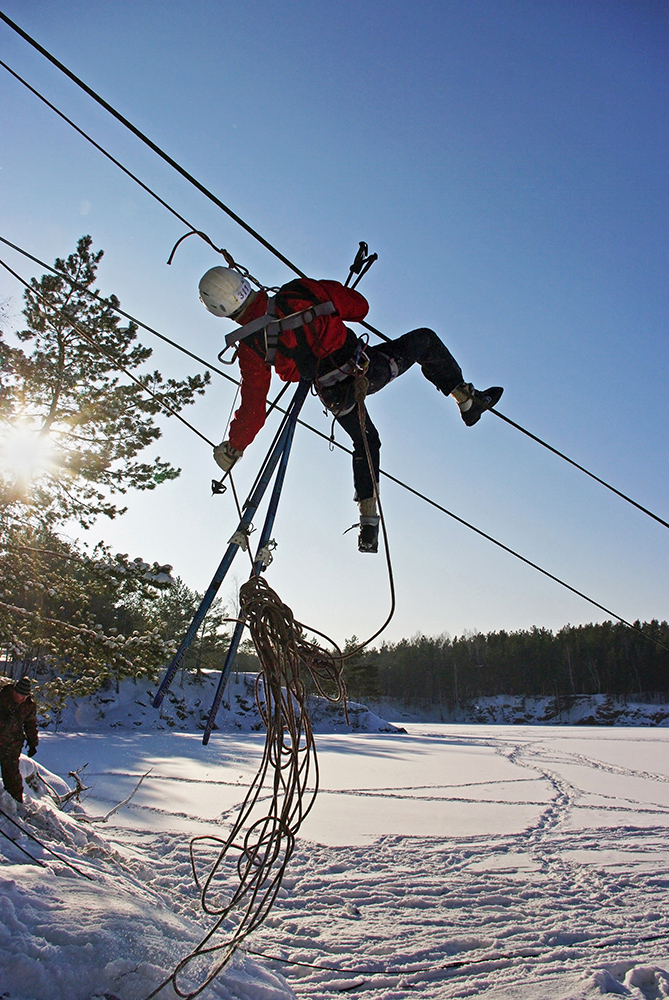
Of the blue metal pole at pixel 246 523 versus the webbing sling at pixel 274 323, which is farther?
the blue metal pole at pixel 246 523

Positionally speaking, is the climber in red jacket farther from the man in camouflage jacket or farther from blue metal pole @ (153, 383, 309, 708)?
the man in camouflage jacket

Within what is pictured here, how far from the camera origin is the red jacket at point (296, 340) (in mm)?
2330

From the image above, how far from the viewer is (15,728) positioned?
14.1 ft

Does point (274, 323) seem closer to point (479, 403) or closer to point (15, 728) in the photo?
point (479, 403)

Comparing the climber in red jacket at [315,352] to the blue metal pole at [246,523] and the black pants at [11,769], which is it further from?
the black pants at [11,769]

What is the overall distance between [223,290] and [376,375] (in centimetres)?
78

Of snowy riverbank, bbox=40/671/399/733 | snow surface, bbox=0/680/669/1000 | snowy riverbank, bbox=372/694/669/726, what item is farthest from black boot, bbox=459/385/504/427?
snowy riverbank, bbox=372/694/669/726

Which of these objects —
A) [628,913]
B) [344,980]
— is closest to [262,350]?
[344,980]

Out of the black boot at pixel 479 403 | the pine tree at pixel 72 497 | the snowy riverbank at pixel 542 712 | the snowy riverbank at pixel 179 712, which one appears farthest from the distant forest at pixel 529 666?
the black boot at pixel 479 403

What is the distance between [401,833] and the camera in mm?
5043

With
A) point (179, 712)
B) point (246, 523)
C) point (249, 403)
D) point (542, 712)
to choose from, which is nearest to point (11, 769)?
point (246, 523)

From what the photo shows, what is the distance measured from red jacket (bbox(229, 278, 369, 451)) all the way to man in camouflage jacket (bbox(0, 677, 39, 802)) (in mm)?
3259

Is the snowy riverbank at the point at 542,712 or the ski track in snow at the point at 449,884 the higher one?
the ski track in snow at the point at 449,884

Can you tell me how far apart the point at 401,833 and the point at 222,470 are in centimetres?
432
